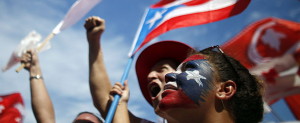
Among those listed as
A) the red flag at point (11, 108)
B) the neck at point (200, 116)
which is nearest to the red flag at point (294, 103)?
the neck at point (200, 116)

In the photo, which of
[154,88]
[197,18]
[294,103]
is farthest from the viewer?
[197,18]

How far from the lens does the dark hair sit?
67.6 inches

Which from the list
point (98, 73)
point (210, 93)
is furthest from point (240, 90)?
point (98, 73)

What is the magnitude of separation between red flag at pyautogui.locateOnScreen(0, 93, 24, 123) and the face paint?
13.0 feet

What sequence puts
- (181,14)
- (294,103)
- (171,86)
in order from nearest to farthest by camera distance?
(171,86) → (294,103) → (181,14)

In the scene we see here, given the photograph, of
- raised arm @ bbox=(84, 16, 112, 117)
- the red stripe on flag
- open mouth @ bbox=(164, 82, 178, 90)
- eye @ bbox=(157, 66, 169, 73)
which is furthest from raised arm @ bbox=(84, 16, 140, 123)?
open mouth @ bbox=(164, 82, 178, 90)

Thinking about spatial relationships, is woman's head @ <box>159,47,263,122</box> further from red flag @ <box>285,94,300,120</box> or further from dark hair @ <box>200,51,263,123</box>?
red flag @ <box>285,94,300,120</box>

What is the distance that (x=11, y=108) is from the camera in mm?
5055

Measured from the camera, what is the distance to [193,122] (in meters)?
1.61

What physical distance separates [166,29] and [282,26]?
170 cm

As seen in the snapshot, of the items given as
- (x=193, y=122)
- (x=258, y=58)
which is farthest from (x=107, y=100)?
(x=258, y=58)

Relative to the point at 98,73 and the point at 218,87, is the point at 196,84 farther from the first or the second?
the point at 98,73

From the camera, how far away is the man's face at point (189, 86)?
5.27ft

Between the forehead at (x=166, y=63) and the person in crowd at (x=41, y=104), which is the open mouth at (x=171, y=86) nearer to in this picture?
the forehead at (x=166, y=63)
